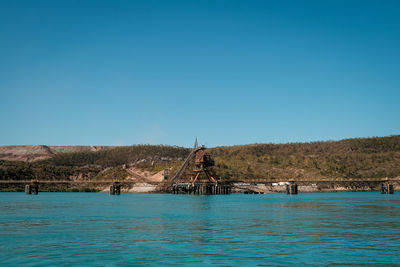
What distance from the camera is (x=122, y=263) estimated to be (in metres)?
28.1

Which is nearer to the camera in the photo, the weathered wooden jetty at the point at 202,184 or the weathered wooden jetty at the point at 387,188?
the weathered wooden jetty at the point at 202,184

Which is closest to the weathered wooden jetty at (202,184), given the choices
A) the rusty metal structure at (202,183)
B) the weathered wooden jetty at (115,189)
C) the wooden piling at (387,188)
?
the rusty metal structure at (202,183)

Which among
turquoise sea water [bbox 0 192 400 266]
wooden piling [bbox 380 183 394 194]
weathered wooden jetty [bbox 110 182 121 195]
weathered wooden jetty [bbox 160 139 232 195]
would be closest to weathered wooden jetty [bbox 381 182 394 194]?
wooden piling [bbox 380 183 394 194]

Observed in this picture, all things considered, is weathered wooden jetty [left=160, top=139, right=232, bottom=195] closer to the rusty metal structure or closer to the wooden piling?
the rusty metal structure

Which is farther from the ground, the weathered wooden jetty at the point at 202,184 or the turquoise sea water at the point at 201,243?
the weathered wooden jetty at the point at 202,184

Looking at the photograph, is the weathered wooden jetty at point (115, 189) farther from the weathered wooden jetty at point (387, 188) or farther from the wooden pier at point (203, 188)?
the weathered wooden jetty at point (387, 188)

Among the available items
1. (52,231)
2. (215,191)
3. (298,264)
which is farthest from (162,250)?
(215,191)

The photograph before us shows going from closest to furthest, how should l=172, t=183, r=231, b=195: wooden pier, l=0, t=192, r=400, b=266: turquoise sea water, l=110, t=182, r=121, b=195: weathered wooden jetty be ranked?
1. l=0, t=192, r=400, b=266: turquoise sea water
2. l=172, t=183, r=231, b=195: wooden pier
3. l=110, t=182, r=121, b=195: weathered wooden jetty

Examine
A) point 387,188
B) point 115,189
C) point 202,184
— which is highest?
point 202,184

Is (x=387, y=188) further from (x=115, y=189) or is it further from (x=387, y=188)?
(x=115, y=189)

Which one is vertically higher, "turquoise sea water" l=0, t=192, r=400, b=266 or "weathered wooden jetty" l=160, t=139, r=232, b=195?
"weathered wooden jetty" l=160, t=139, r=232, b=195

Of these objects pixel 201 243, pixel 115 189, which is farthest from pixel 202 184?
pixel 201 243

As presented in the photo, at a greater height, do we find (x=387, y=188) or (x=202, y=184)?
(x=202, y=184)

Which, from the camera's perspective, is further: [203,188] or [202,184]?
[202,184]
